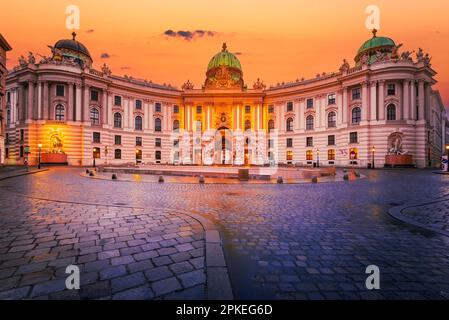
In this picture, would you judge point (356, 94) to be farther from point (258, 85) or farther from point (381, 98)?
point (258, 85)

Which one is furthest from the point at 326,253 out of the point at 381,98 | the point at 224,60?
the point at 224,60

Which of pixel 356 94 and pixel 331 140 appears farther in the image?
pixel 331 140

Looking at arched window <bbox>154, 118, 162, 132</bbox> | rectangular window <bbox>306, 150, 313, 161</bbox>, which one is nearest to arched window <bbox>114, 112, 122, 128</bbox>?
arched window <bbox>154, 118, 162, 132</bbox>

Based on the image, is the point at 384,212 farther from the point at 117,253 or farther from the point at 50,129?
the point at 50,129

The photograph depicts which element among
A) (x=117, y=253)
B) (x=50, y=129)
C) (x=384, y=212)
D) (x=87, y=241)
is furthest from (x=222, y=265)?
(x=50, y=129)

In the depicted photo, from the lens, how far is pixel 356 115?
45406 millimetres

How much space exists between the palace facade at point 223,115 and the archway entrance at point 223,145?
26 cm

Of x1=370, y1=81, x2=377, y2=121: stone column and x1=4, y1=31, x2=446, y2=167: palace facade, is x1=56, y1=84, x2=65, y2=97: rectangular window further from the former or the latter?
x1=370, y1=81, x2=377, y2=121: stone column

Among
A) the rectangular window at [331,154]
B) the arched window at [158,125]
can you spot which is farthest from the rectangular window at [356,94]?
the arched window at [158,125]

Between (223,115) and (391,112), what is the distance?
36.0 m

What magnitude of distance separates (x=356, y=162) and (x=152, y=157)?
44.7 m

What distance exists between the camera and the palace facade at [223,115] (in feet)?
137

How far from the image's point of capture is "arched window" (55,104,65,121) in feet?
146

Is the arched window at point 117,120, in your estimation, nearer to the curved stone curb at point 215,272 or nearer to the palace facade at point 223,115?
the palace facade at point 223,115
